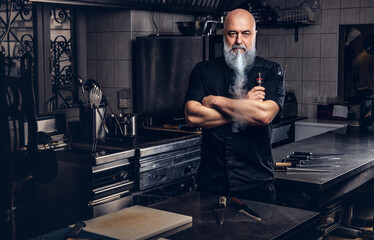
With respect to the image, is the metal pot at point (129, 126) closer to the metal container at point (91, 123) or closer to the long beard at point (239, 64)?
the metal container at point (91, 123)

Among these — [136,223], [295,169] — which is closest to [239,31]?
[295,169]

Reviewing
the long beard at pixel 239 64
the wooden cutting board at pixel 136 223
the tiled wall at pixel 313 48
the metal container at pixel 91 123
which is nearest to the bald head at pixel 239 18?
the long beard at pixel 239 64

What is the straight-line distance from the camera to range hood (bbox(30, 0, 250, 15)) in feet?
12.4

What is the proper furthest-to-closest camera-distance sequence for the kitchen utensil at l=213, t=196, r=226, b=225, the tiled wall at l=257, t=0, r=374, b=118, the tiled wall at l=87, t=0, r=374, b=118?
the tiled wall at l=257, t=0, r=374, b=118, the tiled wall at l=87, t=0, r=374, b=118, the kitchen utensil at l=213, t=196, r=226, b=225

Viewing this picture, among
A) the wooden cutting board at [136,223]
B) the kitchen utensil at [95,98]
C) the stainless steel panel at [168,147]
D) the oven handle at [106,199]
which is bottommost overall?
the oven handle at [106,199]

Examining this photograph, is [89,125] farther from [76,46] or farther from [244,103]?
[244,103]

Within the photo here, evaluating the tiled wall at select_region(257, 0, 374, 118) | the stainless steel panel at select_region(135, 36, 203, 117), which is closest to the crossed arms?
the stainless steel panel at select_region(135, 36, 203, 117)

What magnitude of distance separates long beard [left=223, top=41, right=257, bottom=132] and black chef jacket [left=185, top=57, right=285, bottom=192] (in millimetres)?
23

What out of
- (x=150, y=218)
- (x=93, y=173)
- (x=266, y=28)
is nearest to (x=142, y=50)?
(x=93, y=173)

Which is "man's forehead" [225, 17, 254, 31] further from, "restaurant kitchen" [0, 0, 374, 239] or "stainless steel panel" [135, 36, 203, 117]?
"stainless steel panel" [135, 36, 203, 117]

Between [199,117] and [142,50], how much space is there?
2157mm

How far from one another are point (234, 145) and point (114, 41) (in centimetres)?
249

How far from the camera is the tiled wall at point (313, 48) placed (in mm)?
5090

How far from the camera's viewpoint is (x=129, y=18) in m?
4.23
